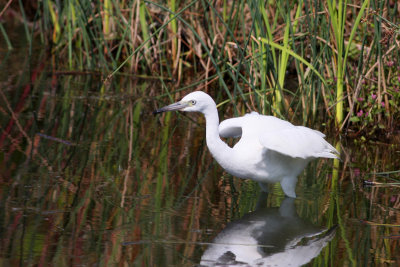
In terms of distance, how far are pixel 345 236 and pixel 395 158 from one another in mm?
1849

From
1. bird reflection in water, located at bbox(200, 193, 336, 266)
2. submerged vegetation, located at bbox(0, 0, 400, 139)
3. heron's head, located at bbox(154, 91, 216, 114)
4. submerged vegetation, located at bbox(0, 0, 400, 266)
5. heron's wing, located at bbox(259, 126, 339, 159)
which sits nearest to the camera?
bird reflection in water, located at bbox(200, 193, 336, 266)

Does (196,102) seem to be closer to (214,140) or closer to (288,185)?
(214,140)

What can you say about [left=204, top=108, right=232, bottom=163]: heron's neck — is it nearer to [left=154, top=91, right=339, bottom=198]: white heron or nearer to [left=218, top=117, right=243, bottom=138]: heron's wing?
[left=154, top=91, right=339, bottom=198]: white heron

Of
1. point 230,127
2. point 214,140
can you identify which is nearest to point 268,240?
point 214,140

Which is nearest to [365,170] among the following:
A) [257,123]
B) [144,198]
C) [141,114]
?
[257,123]

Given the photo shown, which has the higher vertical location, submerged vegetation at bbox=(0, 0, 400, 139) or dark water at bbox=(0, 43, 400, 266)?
submerged vegetation at bbox=(0, 0, 400, 139)

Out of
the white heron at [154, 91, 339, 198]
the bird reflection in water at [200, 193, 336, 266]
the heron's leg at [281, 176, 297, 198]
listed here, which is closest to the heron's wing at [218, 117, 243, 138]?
the white heron at [154, 91, 339, 198]

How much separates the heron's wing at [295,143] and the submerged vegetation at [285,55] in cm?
81

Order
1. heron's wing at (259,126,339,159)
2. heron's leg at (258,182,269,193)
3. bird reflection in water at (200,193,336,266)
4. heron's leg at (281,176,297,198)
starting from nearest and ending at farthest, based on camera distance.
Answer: bird reflection in water at (200,193,336,266), heron's wing at (259,126,339,159), heron's leg at (281,176,297,198), heron's leg at (258,182,269,193)

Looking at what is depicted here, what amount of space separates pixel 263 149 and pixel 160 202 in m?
0.70

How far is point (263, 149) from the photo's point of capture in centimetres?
425

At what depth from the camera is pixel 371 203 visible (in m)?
4.41

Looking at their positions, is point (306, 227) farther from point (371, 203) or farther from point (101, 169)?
point (101, 169)

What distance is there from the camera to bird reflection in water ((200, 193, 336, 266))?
11.5ft
